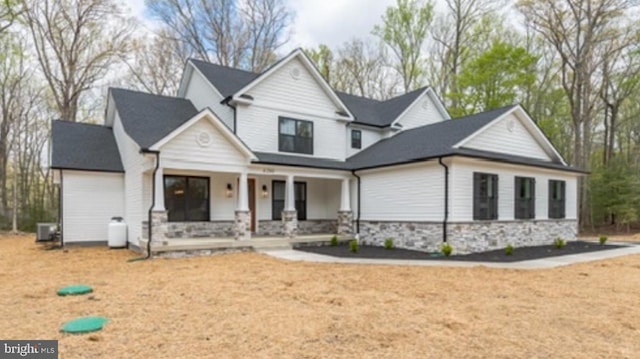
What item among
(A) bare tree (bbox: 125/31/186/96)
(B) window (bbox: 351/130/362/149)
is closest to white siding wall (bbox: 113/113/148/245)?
(B) window (bbox: 351/130/362/149)

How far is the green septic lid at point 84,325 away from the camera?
4.45m

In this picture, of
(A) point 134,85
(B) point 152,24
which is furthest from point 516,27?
(A) point 134,85

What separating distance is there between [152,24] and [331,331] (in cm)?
2492

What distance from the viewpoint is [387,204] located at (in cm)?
1326

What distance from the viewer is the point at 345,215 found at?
14.4 m

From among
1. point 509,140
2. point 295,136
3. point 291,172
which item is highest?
point 295,136

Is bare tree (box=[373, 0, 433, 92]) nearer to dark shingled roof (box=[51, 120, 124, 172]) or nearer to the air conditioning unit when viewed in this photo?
dark shingled roof (box=[51, 120, 124, 172])

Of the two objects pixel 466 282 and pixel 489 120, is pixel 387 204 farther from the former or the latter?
pixel 466 282

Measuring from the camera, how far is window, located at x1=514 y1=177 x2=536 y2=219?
1320 cm

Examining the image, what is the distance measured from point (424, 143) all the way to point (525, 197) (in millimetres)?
4115

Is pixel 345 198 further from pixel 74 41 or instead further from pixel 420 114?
pixel 74 41

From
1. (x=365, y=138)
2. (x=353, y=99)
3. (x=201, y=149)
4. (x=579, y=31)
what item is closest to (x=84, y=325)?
(x=201, y=149)

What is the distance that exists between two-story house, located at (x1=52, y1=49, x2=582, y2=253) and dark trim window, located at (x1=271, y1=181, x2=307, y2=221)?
1.7 inches

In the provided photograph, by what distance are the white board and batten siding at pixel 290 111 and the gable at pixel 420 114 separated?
3737 mm
